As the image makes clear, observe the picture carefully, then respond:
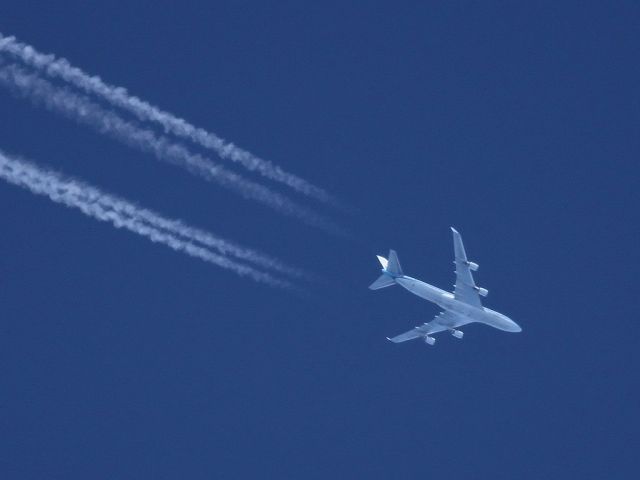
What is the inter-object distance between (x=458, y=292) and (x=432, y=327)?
13.7 feet

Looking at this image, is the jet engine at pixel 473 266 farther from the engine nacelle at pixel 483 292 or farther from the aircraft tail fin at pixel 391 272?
the aircraft tail fin at pixel 391 272

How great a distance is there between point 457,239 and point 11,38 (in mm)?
28012

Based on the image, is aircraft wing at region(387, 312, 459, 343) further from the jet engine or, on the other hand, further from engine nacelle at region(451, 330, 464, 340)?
the jet engine

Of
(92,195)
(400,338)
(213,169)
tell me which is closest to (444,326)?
(400,338)

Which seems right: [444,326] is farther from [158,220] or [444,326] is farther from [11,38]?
[11,38]

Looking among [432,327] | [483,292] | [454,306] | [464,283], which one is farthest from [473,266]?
[432,327]

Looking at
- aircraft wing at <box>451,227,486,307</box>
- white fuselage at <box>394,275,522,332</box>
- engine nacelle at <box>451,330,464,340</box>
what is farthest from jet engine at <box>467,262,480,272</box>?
engine nacelle at <box>451,330,464,340</box>

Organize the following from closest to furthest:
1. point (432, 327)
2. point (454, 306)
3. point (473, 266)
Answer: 1. point (473, 266)
2. point (454, 306)
3. point (432, 327)

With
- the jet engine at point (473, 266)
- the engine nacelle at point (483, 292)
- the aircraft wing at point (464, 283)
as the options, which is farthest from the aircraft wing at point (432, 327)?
the jet engine at point (473, 266)

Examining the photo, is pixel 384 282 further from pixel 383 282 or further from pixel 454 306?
pixel 454 306

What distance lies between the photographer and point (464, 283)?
6378cm

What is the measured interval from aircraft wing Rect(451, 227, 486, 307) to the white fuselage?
507 mm

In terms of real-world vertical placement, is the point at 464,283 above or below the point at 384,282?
above

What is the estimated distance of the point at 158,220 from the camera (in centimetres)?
5072
